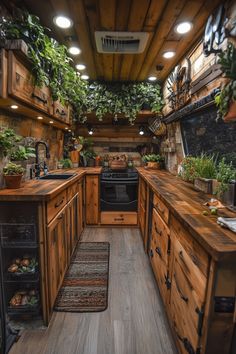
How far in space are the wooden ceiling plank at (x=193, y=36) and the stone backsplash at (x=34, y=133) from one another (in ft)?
5.86

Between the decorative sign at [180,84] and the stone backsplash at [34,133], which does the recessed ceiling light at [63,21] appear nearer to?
the stone backsplash at [34,133]

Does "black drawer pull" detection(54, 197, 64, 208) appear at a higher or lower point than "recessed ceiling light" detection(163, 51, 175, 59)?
lower

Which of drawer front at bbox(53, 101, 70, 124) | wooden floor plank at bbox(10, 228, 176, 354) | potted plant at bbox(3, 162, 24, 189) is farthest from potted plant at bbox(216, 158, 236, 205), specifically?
drawer front at bbox(53, 101, 70, 124)

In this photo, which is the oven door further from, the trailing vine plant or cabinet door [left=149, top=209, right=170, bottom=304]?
cabinet door [left=149, top=209, right=170, bottom=304]

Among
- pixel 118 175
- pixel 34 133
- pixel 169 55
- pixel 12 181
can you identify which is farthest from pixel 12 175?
pixel 169 55

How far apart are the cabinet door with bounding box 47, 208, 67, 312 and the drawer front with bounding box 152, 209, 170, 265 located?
92 centimetres

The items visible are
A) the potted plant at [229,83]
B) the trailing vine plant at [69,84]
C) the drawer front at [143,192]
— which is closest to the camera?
the potted plant at [229,83]

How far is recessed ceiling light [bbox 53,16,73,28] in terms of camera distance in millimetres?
1847

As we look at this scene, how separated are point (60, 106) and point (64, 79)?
318mm

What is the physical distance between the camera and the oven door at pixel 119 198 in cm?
345

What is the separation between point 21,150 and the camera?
1.85 metres

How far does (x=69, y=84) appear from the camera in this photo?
2.75 metres

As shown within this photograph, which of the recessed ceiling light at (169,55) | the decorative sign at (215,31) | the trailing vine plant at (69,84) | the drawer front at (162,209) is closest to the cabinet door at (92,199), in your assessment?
the trailing vine plant at (69,84)

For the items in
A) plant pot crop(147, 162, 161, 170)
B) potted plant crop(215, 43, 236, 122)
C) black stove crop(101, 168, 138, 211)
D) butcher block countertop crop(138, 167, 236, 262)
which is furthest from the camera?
plant pot crop(147, 162, 161, 170)
